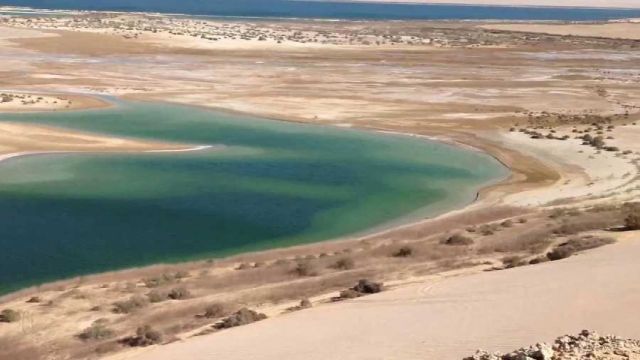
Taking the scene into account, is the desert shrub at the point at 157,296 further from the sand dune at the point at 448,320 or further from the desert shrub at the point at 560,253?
the desert shrub at the point at 560,253

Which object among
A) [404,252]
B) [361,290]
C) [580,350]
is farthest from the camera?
[404,252]

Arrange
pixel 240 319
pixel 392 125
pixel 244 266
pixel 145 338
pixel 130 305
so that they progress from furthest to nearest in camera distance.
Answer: pixel 392 125 → pixel 244 266 → pixel 130 305 → pixel 240 319 → pixel 145 338

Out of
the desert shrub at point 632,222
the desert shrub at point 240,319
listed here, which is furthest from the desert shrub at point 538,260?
the desert shrub at point 240,319

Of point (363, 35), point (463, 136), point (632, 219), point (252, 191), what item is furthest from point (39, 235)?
point (363, 35)

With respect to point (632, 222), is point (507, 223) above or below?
below

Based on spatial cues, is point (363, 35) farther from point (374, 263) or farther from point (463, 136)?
point (374, 263)

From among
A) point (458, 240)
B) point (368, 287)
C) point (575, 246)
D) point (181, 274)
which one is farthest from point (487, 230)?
point (181, 274)

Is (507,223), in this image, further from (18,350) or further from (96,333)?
(18,350)

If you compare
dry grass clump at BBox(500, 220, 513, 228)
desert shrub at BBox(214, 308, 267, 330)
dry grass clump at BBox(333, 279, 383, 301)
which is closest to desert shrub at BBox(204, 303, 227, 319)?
desert shrub at BBox(214, 308, 267, 330)
